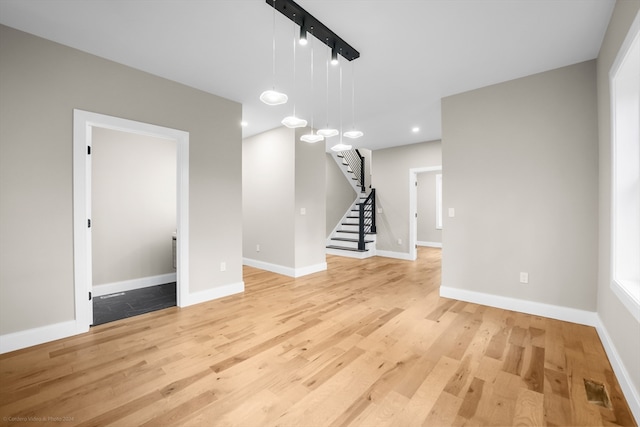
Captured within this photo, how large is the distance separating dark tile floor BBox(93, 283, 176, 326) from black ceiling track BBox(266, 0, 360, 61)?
11.3 ft

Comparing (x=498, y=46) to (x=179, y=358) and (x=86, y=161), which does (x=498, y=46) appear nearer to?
(x=179, y=358)

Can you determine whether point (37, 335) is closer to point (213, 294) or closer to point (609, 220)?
point (213, 294)

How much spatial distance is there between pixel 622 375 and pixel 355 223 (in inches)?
247

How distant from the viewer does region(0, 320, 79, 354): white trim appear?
2309 mm

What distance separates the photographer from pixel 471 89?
354cm

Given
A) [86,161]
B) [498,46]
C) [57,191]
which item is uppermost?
[498,46]

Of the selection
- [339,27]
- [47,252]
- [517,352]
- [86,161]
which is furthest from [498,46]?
[47,252]

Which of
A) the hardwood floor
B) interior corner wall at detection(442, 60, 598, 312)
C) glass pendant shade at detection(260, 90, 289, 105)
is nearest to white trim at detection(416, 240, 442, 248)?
interior corner wall at detection(442, 60, 598, 312)

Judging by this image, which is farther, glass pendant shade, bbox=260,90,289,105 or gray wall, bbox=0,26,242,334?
gray wall, bbox=0,26,242,334

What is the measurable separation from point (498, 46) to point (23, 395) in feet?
15.2

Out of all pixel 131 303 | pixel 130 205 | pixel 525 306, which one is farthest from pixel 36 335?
pixel 525 306

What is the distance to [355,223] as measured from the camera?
7.98 meters

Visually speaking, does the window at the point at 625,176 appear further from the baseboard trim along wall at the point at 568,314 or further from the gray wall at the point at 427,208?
the gray wall at the point at 427,208

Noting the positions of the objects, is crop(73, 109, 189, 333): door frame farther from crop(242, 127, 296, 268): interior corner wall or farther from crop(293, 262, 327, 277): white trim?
crop(293, 262, 327, 277): white trim
